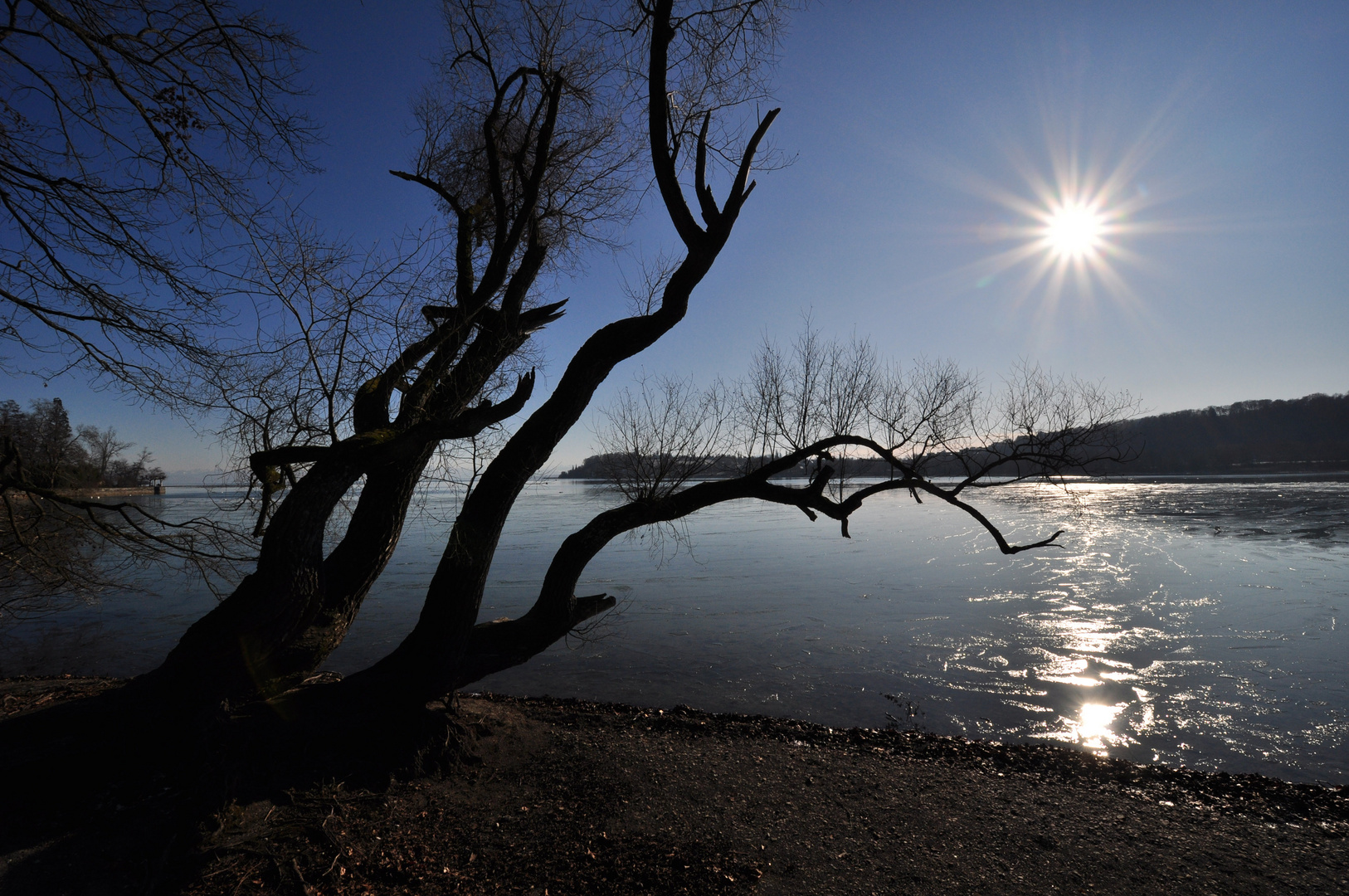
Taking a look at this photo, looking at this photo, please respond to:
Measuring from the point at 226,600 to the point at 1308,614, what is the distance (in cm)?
1828

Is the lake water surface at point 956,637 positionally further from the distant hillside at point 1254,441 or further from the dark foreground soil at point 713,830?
the distant hillside at point 1254,441

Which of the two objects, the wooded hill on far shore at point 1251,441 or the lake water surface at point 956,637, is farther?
the wooded hill on far shore at point 1251,441

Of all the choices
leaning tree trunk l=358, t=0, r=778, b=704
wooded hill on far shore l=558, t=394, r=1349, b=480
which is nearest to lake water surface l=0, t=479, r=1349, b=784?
leaning tree trunk l=358, t=0, r=778, b=704

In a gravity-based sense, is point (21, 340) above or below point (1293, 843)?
above

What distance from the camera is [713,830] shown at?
4.94m

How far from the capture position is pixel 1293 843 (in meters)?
5.25

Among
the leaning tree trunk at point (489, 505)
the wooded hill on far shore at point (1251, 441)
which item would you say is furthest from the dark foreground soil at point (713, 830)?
the wooded hill on far shore at point (1251, 441)

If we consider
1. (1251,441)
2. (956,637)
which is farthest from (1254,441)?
(956,637)

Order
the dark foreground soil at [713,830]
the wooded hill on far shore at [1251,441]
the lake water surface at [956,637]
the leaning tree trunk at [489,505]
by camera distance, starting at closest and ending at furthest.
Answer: the dark foreground soil at [713,830] < the leaning tree trunk at [489,505] < the lake water surface at [956,637] < the wooded hill on far shore at [1251,441]

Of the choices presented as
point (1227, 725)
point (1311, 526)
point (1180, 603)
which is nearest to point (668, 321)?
point (1227, 725)

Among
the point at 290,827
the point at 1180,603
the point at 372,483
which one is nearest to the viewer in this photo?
the point at 290,827

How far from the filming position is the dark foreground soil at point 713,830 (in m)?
4.10

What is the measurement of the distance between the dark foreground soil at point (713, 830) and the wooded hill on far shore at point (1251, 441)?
240ft

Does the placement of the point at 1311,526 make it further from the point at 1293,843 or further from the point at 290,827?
the point at 290,827
